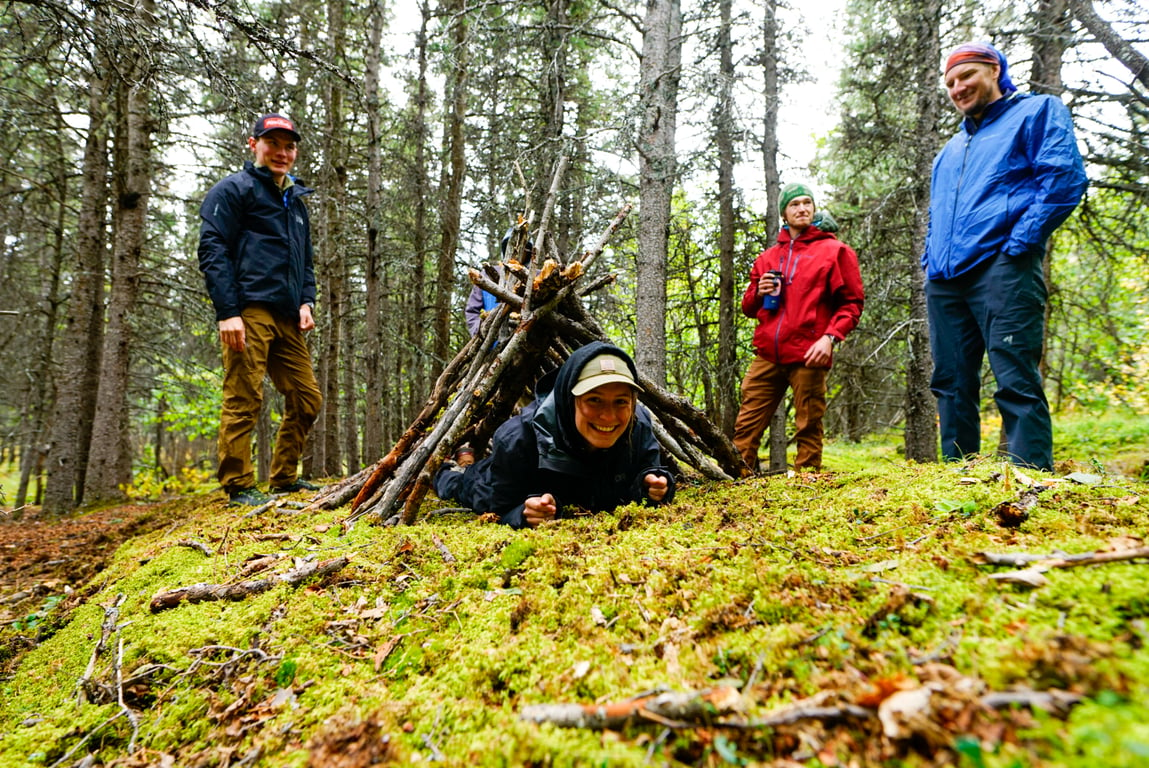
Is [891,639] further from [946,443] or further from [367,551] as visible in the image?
[946,443]

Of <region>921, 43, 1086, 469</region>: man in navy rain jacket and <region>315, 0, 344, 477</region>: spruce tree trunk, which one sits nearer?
<region>921, 43, 1086, 469</region>: man in navy rain jacket

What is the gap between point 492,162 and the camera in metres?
8.61

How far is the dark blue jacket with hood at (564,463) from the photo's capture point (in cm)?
298

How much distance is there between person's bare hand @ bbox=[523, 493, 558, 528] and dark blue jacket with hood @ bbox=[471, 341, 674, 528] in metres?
0.09

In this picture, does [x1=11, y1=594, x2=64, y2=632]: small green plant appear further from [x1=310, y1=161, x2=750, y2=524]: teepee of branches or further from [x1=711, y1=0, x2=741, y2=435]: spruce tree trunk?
[x1=711, y1=0, x2=741, y2=435]: spruce tree trunk

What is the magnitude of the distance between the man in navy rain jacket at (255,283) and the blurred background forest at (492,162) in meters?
0.50

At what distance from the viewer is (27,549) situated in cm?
440

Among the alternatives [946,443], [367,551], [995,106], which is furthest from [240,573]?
[995,106]

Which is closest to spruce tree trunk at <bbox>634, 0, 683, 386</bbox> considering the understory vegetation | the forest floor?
the understory vegetation

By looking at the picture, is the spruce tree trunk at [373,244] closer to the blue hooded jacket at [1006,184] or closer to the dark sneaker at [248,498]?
the dark sneaker at [248,498]

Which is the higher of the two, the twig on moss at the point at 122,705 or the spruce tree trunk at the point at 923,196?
the spruce tree trunk at the point at 923,196

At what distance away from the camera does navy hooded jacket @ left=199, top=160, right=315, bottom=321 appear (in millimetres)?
3934

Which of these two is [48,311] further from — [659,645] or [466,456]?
[659,645]

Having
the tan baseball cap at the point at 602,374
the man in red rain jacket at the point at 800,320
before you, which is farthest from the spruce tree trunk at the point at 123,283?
the man in red rain jacket at the point at 800,320
